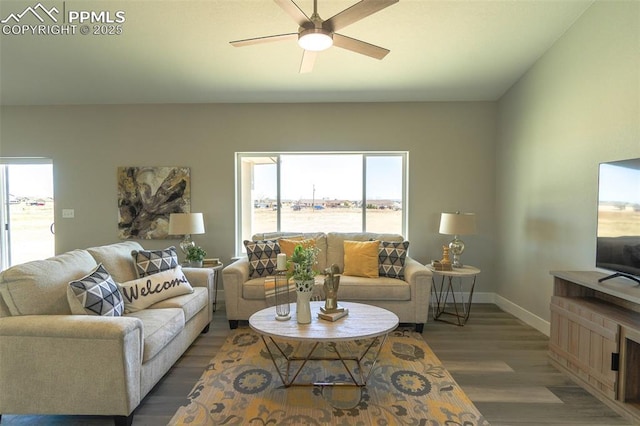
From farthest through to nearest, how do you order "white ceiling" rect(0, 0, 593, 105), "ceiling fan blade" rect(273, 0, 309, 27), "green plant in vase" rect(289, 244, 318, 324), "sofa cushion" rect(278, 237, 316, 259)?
"sofa cushion" rect(278, 237, 316, 259) → "white ceiling" rect(0, 0, 593, 105) → "green plant in vase" rect(289, 244, 318, 324) → "ceiling fan blade" rect(273, 0, 309, 27)

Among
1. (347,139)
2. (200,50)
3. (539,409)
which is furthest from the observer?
(347,139)

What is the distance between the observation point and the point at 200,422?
1.89m

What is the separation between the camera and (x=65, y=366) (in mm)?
1810

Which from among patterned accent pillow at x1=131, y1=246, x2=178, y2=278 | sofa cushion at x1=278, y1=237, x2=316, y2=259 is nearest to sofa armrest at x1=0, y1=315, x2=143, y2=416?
patterned accent pillow at x1=131, y1=246, x2=178, y2=278

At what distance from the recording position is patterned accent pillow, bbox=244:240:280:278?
3551 mm

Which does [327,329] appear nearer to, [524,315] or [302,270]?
[302,270]

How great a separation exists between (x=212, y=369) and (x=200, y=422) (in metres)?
0.62

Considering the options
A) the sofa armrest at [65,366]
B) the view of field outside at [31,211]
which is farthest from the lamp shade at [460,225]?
the view of field outside at [31,211]

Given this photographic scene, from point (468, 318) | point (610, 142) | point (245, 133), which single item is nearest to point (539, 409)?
point (468, 318)

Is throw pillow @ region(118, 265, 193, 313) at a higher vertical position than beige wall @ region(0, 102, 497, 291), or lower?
lower

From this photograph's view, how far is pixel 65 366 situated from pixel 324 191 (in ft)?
10.7

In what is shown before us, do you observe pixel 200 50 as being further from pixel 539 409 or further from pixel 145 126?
pixel 539 409

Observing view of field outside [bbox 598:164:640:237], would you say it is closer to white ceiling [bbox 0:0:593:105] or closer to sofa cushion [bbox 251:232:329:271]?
white ceiling [bbox 0:0:593:105]

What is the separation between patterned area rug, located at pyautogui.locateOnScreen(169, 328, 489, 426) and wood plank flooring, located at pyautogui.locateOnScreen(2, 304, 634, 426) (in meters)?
0.11
